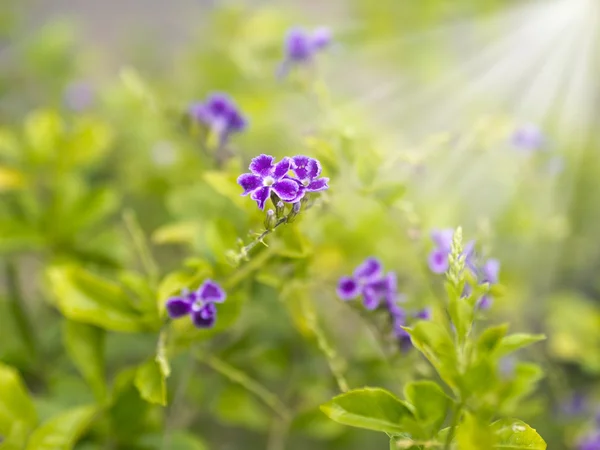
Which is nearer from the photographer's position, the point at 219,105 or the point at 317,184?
the point at 317,184

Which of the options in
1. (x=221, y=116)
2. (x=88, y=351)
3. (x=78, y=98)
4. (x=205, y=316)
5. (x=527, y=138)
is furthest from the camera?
(x=78, y=98)

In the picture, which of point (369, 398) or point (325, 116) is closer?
point (369, 398)

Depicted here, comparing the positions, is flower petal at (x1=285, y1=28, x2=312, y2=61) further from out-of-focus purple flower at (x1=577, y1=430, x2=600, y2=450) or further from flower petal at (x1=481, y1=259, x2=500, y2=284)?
out-of-focus purple flower at (x1=577, y1=430, x2=600, y2=450)

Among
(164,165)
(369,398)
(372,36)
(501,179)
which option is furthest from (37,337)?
(372,36)

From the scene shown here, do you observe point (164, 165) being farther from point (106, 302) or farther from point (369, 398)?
point (369, 398)

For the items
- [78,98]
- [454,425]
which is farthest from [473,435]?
[78,98]

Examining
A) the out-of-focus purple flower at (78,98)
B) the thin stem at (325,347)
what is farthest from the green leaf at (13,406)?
the out-of-focus purple flower at (78,98)

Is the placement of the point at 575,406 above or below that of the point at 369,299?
above

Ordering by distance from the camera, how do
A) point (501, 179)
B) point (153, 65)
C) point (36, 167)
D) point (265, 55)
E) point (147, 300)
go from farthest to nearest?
point (153, 65)
point (265, 55)
point (501, 179)
point (36, 167)
point (147, 300)

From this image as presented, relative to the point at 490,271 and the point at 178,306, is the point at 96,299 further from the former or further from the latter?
the point at 490,271
